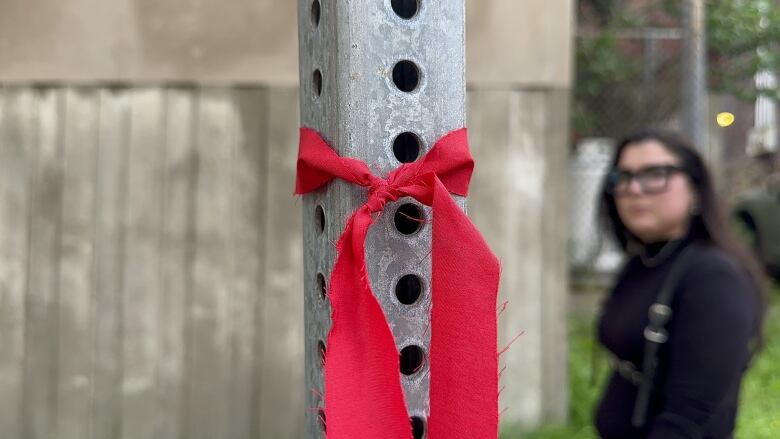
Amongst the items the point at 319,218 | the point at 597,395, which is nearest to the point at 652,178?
the point at 319,218

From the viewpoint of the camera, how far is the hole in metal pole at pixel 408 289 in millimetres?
1075

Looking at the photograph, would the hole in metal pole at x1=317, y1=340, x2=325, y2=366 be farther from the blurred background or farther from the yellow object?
the yellow object

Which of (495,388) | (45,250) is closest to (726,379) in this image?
(495,388)

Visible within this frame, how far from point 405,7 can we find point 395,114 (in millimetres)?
123

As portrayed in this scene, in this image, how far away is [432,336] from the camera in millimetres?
1019

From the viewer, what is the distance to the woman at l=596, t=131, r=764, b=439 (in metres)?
2.28

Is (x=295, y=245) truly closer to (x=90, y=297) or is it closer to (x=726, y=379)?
(x=90, y=297)

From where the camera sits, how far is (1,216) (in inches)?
156

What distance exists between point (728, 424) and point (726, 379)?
0.48ft

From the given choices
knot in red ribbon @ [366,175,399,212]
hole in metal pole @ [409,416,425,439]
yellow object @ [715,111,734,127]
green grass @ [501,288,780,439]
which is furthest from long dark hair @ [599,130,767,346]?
yellow object @ [715,111,734,127]

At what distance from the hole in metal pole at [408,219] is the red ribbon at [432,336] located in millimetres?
48

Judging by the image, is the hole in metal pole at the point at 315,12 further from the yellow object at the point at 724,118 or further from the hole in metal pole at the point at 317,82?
the yellow object at the point at 724,118

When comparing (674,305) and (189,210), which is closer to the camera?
(674,305)

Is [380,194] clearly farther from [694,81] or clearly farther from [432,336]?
[694,81]
